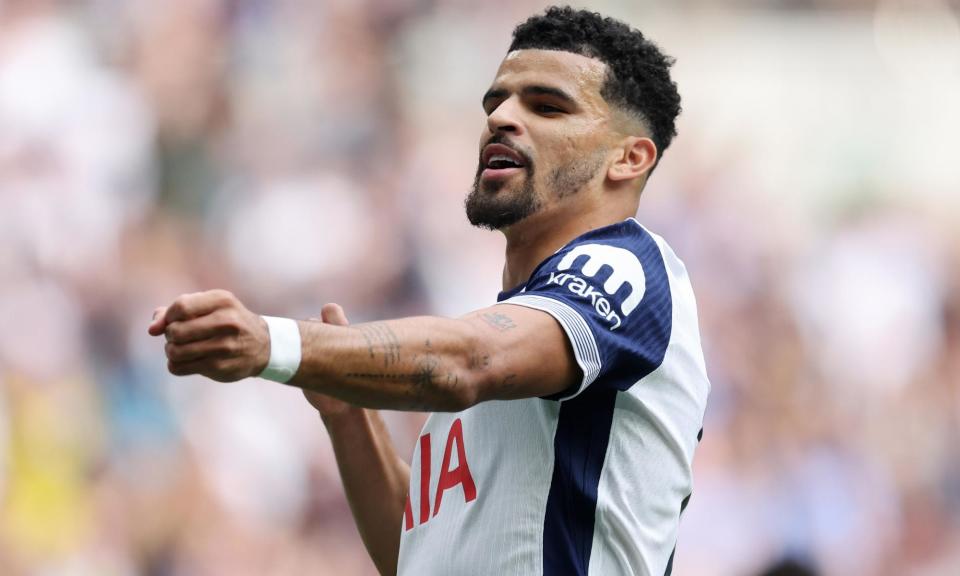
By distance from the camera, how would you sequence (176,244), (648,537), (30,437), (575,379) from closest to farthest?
(575,379)
(648,537)
(30,437)
(176,244)

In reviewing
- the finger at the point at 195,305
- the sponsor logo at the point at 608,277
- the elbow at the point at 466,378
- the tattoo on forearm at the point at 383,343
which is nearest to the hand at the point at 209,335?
the finger at the point at 195,305

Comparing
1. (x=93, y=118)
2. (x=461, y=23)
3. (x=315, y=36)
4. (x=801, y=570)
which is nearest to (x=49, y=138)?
(x=93, y=118)

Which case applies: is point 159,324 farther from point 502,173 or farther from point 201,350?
point 502,173

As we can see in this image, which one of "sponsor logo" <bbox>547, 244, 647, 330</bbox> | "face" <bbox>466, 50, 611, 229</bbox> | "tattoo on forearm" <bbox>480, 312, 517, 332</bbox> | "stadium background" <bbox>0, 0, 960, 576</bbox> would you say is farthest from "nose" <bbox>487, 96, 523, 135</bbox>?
"stadium background" <bbox>0, 0, 960, 576</bbox>

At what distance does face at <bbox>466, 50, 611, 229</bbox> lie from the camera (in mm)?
3762

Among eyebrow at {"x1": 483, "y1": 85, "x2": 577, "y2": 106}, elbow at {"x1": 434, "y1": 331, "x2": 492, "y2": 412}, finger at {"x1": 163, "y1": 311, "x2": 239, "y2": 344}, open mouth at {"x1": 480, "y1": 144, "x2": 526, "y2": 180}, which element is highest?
eyebrow at {"x1": 483, "y1": 85, "x2": 577, "y2": 106}

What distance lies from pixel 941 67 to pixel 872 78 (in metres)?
0.49

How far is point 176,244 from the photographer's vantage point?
736cm

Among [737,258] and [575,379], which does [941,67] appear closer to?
[737,258]

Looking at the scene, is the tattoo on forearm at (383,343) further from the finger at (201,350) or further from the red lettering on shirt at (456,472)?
the red lettering on shirt at (456,472)

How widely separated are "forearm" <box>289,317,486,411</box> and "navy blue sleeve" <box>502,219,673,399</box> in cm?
28

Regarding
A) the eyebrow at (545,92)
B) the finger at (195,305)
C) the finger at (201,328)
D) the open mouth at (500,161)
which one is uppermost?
the eyebrow at (545,92)

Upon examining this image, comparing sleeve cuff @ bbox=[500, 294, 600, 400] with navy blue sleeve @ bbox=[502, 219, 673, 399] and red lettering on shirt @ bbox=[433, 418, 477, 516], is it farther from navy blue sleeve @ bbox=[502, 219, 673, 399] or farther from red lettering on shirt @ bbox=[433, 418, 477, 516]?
red lettering on shirt @ bbox=[433, 418, 477, 516]

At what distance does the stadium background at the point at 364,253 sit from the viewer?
22.8 feet
